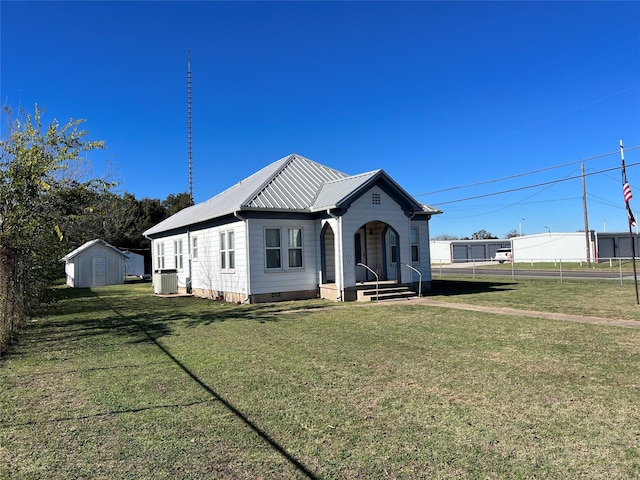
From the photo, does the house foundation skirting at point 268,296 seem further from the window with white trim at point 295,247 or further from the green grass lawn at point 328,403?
the green grass lawn at point 328,403

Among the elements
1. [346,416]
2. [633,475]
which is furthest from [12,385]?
[633,475]

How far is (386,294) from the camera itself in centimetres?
1545

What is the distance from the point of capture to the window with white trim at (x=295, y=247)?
1593cm

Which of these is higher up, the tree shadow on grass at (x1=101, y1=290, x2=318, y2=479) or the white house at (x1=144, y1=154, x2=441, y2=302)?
the white house at (x1=144, y1=154, x2=441, y2=302)

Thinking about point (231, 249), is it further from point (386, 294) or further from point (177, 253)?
point (177, 253)

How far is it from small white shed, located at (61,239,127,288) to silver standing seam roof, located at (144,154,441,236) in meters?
15.8

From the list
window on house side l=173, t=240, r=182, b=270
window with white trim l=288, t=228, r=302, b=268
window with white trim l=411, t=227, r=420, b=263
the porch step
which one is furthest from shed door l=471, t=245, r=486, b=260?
window with white trim l=288, t=228, r=302, b=268

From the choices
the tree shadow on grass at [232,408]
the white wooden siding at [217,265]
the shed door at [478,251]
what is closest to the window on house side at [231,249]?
the white wooden siding at [217,265]

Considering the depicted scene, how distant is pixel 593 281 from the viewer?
71.5 feet

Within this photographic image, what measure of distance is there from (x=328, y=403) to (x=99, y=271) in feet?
105

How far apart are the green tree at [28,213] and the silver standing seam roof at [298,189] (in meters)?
5.54

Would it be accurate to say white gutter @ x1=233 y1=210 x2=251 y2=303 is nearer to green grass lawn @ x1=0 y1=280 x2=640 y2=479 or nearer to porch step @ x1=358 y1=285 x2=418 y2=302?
porch step @ x1=358 y1=285 x2=418 y2=302

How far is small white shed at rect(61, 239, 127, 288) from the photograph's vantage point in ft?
105

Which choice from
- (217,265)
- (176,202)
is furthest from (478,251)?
(217,265)
